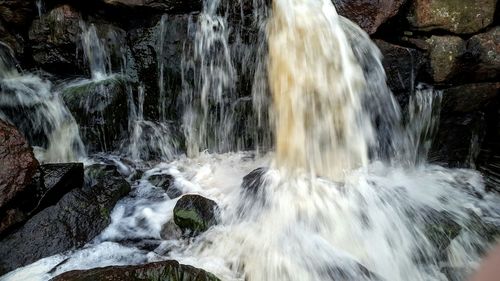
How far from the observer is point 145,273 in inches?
140

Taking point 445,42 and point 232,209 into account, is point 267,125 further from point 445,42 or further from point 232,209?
point 445,42

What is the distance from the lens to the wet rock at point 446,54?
5.71 meters

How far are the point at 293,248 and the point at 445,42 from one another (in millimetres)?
3455

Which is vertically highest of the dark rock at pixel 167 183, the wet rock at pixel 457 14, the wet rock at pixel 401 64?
the wet rock at pixel 457 14

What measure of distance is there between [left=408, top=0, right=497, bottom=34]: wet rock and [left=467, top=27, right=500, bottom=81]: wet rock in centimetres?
13

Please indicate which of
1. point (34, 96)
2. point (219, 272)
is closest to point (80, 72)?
point (34, 96)

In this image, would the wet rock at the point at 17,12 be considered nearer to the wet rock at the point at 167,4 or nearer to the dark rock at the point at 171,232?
the wet rock at the point at 167,4

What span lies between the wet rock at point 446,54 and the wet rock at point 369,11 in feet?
2.19

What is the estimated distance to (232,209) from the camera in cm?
507

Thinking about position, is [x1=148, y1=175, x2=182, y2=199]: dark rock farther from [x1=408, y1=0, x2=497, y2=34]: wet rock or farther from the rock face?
[x1=408, y1=0, x2=497, y2=34]: wet rock

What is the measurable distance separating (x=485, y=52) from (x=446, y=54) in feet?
1.67

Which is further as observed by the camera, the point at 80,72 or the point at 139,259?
the point at 80,72

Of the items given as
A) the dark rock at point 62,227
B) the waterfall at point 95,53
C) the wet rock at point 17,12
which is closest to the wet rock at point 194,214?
the dark rock at point 62,227

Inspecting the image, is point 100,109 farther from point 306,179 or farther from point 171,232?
point 306,179
